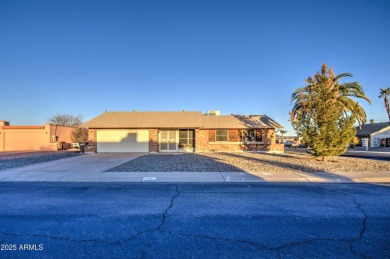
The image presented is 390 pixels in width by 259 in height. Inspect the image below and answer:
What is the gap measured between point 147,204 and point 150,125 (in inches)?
733

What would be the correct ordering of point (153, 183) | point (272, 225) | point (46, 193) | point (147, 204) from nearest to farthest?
1. point (272, 225)
2. point (147, 204)
3. point (46, 193)
4. point (153, 183)

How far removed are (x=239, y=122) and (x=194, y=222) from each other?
2249 centimetres

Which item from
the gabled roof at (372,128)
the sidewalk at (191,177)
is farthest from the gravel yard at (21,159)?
the gabled roof at (372,128)

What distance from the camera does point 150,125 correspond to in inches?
963

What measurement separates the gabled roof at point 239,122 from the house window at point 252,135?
653 millimetres

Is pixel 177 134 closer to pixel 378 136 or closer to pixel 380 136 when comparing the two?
pixel 378 136

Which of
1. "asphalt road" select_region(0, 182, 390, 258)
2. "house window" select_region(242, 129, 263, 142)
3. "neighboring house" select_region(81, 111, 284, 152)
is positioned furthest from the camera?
"house window" select_region(242, 129, 263, 142)

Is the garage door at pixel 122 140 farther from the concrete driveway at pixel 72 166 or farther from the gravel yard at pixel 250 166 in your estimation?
the gravel yard at pixel 250 166

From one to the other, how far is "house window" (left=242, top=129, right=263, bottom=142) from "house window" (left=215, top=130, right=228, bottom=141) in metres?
2.08

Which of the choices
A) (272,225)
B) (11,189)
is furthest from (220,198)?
(11,189)

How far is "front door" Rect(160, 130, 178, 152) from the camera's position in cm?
2522

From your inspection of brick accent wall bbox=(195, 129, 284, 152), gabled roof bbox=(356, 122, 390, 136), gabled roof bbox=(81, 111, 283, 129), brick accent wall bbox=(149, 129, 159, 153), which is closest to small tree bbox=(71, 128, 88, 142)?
gabled roof bbox=(81, 111, 283, 129)

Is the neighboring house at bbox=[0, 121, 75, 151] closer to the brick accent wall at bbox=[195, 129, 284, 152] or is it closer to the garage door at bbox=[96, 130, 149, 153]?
the garage door at bbox=[96, 130, 149, 153]

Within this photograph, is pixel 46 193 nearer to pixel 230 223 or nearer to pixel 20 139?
pixel 230 223
